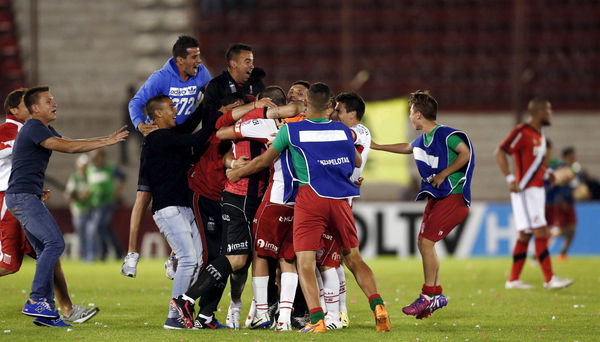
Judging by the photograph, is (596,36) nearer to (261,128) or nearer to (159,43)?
(159,43)

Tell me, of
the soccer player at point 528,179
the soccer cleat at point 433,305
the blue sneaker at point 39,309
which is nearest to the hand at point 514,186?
the soccer player at point 528,179

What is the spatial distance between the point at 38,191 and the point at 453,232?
1214 cm

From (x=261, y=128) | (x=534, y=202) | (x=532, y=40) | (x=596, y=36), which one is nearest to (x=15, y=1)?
(x=532, y=40)

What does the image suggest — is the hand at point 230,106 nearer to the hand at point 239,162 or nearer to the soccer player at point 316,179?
the hand at point 239,162

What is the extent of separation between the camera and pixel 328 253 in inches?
351

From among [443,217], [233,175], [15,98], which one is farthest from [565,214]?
[15,98]

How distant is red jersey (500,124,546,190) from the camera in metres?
13.5

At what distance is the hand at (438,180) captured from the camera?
944 centimetres

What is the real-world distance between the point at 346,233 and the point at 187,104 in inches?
102

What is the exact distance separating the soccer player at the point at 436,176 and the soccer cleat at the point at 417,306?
14 centimetres

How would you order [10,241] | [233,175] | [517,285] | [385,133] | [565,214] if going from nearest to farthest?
[233,175] → [10,241] → [517,285] → [565,214] → [385,133]

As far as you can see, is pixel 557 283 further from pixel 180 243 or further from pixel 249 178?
pixel 180 243

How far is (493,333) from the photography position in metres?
8.53

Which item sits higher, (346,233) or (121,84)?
(121,84)
